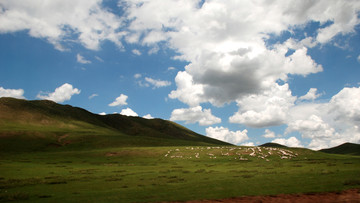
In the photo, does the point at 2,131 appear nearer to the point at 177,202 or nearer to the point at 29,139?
the point at 29,139

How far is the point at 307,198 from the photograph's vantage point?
1809 cm

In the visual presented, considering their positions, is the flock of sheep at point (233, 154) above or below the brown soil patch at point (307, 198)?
above

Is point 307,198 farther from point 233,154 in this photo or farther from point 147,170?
A: point 233,154

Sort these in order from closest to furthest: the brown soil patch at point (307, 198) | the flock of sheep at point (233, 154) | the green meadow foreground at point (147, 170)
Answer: the brown soil patch at point (307, 198) < the green meadow foreground at point (147, 170) < the flock of sheep at point (233, 154)

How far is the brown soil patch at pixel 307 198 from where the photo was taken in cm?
1733

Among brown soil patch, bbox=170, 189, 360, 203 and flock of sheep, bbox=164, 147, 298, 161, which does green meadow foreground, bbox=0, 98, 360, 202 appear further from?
brown soil patch, bbox=170, 189, 360, 203

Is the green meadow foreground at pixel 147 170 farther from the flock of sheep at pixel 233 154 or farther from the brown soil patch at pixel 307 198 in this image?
the brown soil patch at pixel 307 198

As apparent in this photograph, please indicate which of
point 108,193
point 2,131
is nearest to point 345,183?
point 108,193

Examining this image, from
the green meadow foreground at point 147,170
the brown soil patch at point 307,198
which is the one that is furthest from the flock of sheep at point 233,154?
the brown soil patch at point 307,198

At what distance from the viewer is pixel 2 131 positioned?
423 ft

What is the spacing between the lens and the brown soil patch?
1733 cm

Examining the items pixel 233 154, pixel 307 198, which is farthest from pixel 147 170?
pixel 233 154

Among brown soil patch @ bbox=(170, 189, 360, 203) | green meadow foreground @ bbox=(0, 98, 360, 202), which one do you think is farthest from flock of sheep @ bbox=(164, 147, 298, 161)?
brown soil patch @ bbox=(170, 189, 360, 203)

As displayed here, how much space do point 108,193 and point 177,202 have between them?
298 inches
